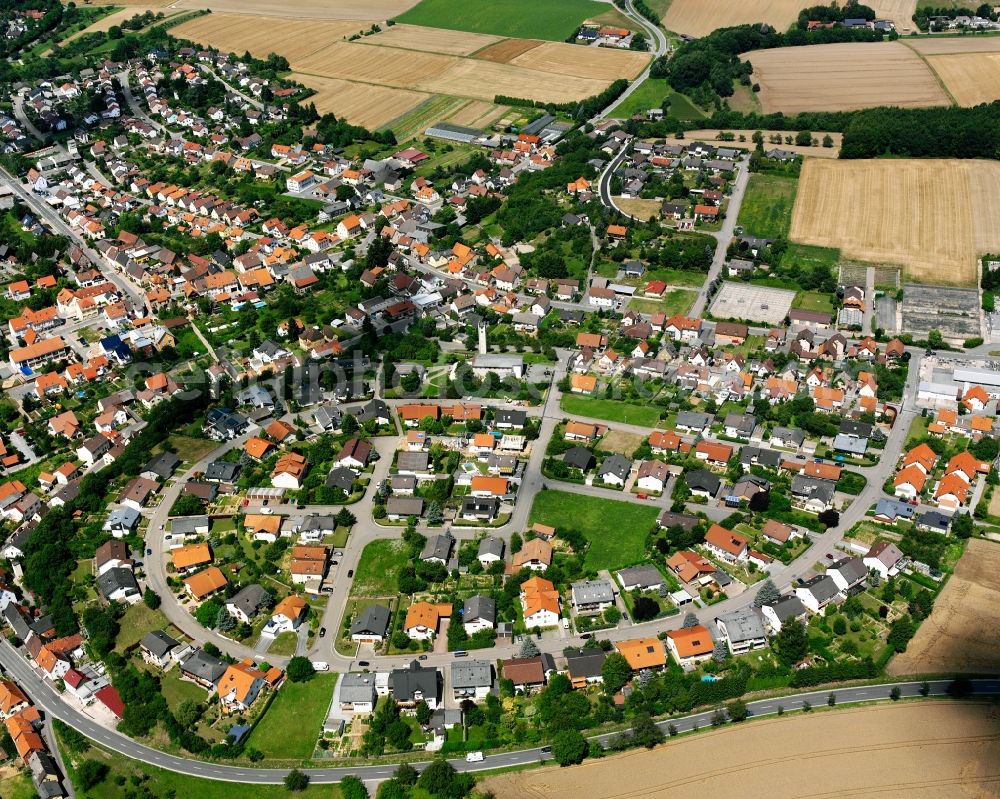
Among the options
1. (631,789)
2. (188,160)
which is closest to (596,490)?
(631,789)

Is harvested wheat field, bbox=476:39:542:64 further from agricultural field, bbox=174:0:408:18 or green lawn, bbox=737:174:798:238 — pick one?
green lawn, bbox=737:174:798:238

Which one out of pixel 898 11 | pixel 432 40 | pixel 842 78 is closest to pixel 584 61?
pixel 432 40

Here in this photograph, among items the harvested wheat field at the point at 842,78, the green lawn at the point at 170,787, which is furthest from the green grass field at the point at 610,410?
the harvested wheat field at the point at 842,78

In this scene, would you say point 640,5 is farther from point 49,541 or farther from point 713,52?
point 49,541

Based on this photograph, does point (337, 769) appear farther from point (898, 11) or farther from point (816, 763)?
point (898, 11)

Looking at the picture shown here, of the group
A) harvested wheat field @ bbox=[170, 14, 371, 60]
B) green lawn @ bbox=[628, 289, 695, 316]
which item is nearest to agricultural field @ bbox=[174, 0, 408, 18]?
→ harvested wheat field @ bbox=[170, 14, 371, 60]

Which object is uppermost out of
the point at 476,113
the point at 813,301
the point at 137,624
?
the point at 476,113

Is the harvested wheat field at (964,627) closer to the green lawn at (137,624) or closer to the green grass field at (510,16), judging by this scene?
the green lawn at (137,624)
